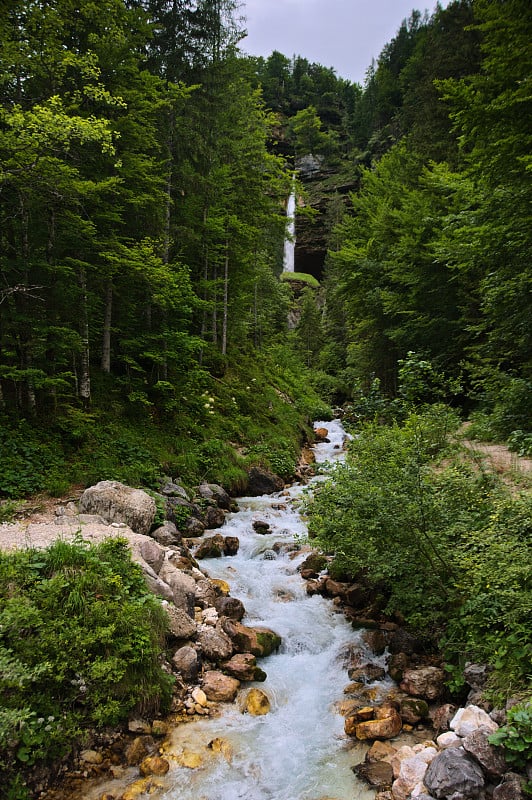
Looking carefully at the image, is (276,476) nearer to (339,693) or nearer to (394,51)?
(339,693)

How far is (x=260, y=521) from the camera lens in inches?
425

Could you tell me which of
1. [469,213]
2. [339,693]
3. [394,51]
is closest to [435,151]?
[469,213]

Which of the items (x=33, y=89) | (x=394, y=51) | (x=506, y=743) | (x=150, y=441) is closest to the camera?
(x=506, y=743)

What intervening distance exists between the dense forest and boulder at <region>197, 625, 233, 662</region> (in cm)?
177

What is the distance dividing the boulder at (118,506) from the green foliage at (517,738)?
6168 mm

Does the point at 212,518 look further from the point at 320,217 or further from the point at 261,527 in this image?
the point at 320,217

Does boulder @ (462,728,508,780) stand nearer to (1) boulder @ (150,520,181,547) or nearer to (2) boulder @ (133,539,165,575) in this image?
(2) boulder @ (133,539,165,575)

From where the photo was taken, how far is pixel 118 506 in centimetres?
801

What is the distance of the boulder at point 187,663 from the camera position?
557 centimetres

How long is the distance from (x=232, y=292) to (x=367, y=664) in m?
15.9

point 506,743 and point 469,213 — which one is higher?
point 469,213

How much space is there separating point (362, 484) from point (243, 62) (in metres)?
19.0

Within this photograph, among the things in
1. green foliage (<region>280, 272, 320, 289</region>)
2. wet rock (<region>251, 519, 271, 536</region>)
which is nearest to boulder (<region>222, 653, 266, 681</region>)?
wet rock (<region>251, 519, 271, 536</region>)

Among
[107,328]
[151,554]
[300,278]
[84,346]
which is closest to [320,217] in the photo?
[300,278]
